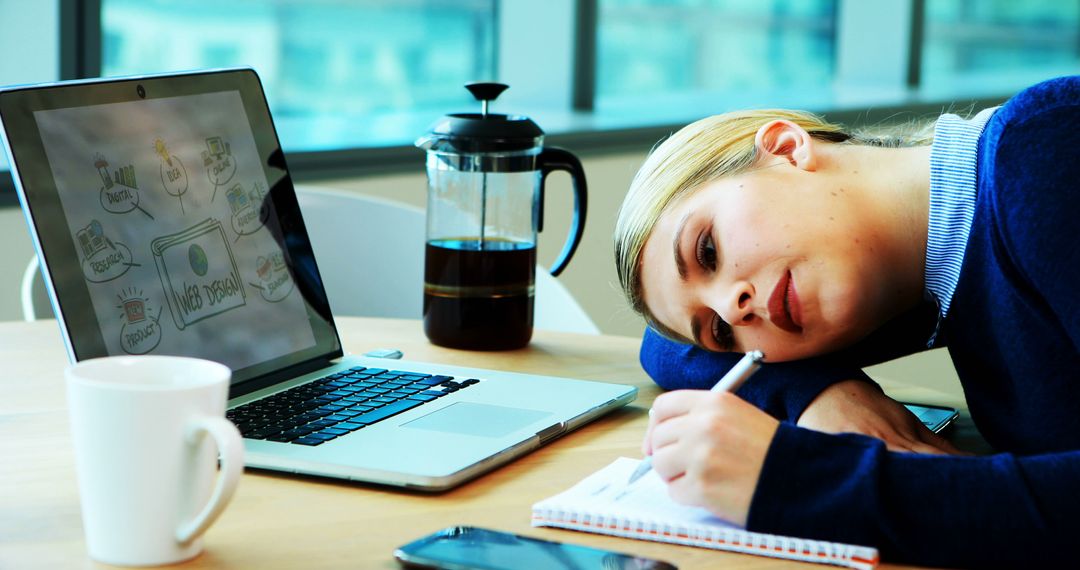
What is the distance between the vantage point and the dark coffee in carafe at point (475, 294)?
1.30 m

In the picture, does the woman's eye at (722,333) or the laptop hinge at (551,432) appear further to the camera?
the woman's eye at (722,333)

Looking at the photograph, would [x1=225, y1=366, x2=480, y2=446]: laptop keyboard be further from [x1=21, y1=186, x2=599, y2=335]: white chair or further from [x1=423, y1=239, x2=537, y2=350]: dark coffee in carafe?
[x1=21, y1=186, x2=599, y2=335]: white chair

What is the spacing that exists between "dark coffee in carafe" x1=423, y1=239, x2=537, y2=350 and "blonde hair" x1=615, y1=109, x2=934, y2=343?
0.16m

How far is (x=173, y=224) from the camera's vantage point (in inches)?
41.1

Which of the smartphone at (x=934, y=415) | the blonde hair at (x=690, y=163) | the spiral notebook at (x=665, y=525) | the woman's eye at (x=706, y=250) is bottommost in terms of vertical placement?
the smartphone at (x=934, y=415)

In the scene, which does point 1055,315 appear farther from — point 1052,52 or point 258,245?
point 1052,52

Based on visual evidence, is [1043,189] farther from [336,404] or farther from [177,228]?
[177,228]

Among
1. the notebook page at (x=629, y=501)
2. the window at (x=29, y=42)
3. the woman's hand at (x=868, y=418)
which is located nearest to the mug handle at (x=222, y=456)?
the notebook page at (x=629, y=501)

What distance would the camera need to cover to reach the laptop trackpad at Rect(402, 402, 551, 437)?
95cm

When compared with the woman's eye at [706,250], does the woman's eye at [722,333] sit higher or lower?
lower

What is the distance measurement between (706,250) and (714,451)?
33 centimetres

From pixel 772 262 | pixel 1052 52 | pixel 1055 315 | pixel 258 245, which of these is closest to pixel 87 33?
pixel 258 245

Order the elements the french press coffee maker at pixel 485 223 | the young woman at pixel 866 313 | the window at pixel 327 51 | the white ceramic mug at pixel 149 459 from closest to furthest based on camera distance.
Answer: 1. the white ceramic mug at pixel 149 459
2. the young woman at pixel 866 313
3. the french press coffee maker at pixel 485 223
4. the window at pixel 327 51

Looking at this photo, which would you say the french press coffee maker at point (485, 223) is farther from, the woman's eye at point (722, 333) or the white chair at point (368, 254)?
the white chair at point (368, 254)
